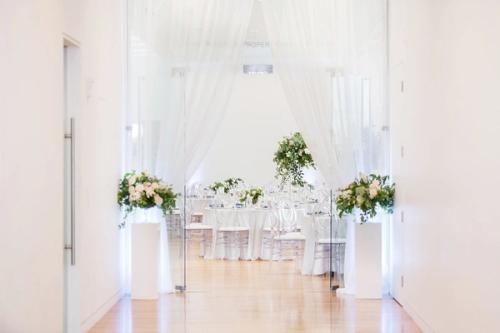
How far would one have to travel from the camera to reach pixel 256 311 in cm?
741

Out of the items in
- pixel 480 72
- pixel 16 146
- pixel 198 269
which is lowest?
pixel 198 269

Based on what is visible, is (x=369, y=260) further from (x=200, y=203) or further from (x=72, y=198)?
(x=200, y=203)

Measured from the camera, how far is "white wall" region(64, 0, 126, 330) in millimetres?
6281

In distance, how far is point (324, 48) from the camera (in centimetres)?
809

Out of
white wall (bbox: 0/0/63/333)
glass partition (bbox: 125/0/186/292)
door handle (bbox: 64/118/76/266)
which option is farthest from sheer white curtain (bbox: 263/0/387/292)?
white wall (bbox: 0/0/63/333)

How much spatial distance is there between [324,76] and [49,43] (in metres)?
3.89

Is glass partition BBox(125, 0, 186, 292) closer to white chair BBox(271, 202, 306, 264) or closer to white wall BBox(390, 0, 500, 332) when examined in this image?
white wall BBox(390, 0, 500, 332)

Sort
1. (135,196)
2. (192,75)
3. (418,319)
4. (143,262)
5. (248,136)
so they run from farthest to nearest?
(248,136), (192,75), (143,262), (135,196), (418,319)

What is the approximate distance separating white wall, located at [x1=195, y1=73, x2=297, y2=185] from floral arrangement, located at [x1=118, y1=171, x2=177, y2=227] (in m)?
6.82

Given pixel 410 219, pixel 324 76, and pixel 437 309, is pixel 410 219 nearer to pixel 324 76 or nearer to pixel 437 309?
pixel 437 309

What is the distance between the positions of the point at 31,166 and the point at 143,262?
11.4ft

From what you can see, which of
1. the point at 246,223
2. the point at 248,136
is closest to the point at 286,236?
the point at 246,223

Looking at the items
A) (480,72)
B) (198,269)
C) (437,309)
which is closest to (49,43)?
(480,72)

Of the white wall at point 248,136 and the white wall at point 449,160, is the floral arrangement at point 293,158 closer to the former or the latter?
the white wall at point 248,136
